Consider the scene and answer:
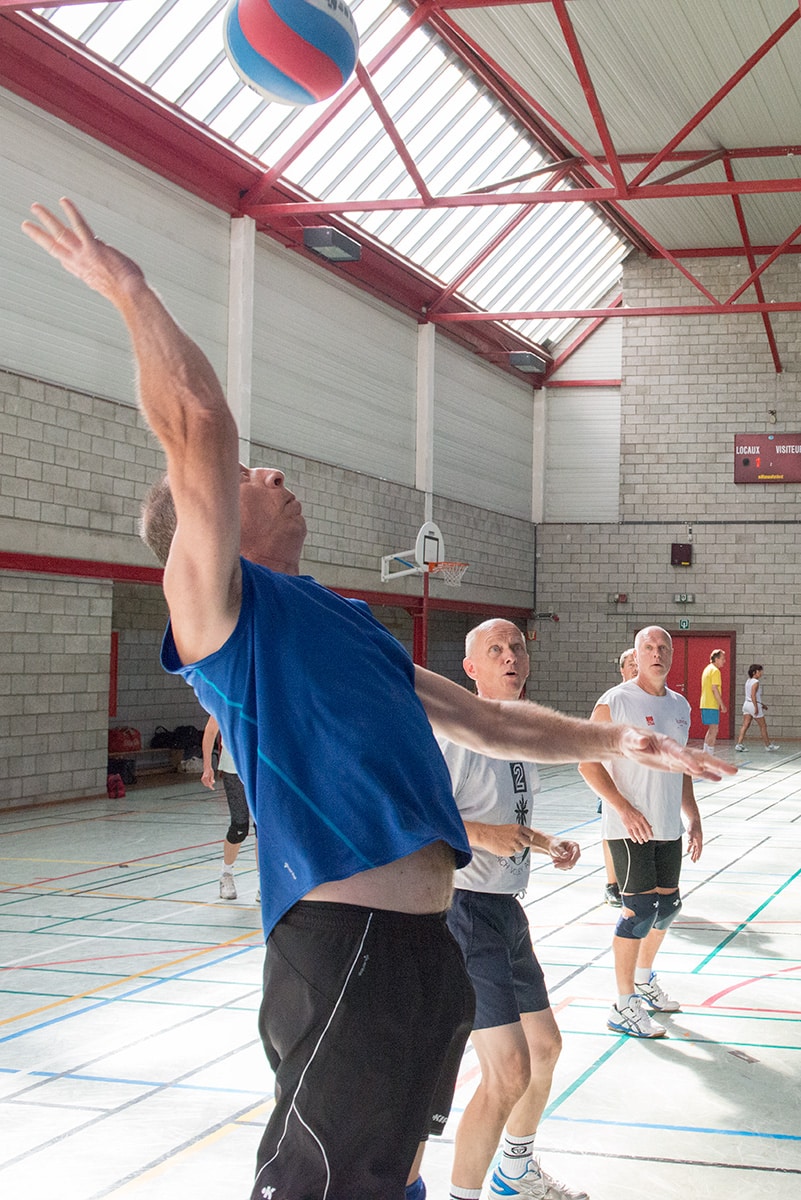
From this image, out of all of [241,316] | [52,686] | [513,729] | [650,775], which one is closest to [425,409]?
[241,316]

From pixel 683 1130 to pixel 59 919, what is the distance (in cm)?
536

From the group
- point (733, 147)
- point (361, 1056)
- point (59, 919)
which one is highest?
point (733, 147)

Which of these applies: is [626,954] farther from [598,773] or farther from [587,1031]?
[598,773]

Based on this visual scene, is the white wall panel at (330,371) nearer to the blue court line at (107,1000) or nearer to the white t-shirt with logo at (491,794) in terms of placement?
the blue court line at (107,1000)

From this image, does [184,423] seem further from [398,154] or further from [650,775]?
[398,154]

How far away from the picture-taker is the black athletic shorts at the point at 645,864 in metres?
6.45

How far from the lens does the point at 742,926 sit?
8922mm

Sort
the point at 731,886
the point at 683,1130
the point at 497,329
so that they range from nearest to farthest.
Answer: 1. the point at 683,1130
2. the point at 731,886
3. the point at 497,329

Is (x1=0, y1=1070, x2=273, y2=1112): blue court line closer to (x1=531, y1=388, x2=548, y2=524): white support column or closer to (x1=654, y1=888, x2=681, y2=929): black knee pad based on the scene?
(x1=654, y1=888, x2=681, y2=929): black knee pad

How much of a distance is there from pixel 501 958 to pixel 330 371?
1771 centimetres

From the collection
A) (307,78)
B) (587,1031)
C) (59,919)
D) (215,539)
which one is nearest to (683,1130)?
(587,1031)

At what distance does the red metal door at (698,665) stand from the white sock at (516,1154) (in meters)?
24.3

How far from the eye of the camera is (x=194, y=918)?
9.05 m

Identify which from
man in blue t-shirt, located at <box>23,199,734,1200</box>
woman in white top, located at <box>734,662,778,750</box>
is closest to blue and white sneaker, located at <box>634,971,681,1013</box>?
man in blue t-shirt, located at <box>23,199,734,1200</box>
